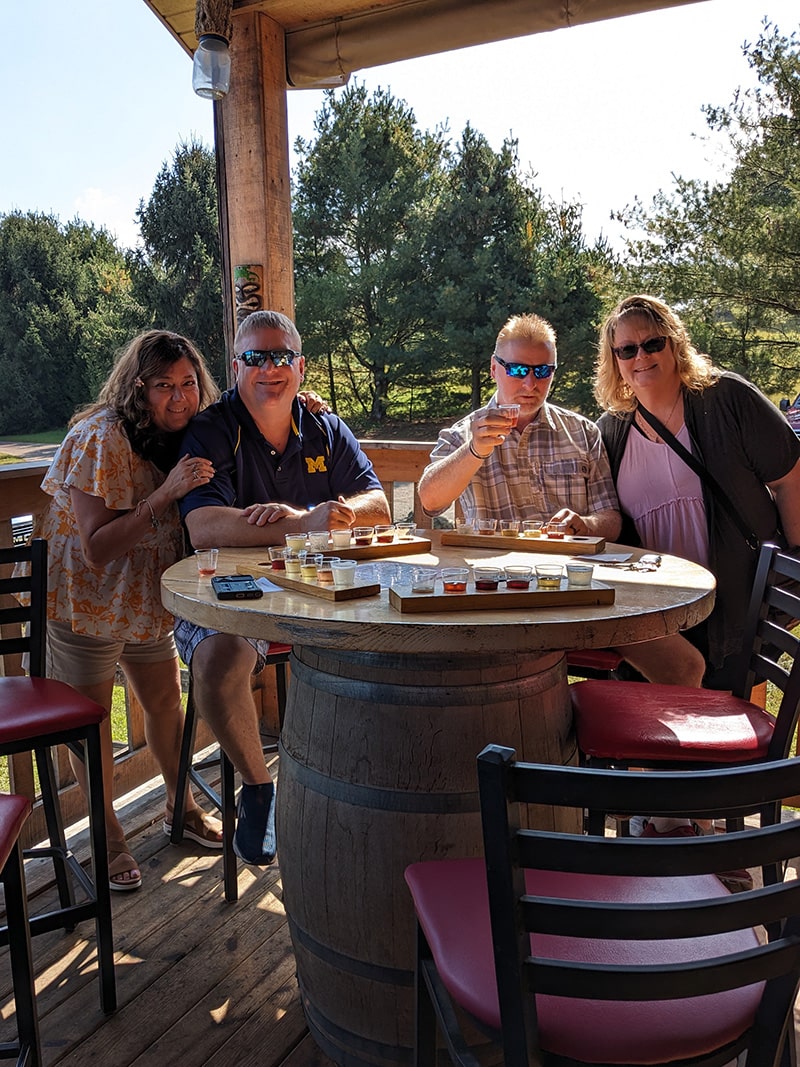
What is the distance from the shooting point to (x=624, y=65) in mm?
17359

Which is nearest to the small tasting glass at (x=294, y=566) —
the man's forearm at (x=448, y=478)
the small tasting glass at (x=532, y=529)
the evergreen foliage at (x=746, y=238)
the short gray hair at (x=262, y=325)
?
the small tasting glass at (x=532, y=529)

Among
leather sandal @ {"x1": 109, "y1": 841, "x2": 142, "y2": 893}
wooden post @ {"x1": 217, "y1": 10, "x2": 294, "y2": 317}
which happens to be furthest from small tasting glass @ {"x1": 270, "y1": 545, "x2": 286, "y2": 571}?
wooden post @ {"x1": 217, "y1": 10, "x2": 294, "y2": 317}

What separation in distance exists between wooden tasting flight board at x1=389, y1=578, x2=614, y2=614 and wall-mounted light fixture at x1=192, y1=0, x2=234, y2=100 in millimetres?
1934

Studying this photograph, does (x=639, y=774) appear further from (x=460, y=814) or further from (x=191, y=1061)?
(x=191, y=1061)

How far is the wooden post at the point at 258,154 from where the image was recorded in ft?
9.89

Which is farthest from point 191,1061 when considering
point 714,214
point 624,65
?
point 624,65

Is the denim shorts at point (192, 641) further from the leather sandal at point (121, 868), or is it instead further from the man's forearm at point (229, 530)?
the leather sandal at point (121, 868)

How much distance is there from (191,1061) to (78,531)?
4.28 feet

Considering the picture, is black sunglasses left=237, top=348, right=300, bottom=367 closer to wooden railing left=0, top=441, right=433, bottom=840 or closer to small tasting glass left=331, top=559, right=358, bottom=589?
wooden railing left=0, top=441, right=433, bottom=840

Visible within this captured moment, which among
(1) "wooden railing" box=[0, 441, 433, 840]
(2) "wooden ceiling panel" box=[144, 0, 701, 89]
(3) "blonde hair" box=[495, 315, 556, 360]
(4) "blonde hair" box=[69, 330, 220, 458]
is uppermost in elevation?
(2) "wooden ceiling panel" box=[144, 0, 701, 89]

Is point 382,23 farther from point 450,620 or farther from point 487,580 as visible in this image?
point 450,620

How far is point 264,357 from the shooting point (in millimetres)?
2500

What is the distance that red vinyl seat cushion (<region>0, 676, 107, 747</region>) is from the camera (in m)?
1.80

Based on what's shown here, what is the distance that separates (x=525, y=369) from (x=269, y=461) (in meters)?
0.83
